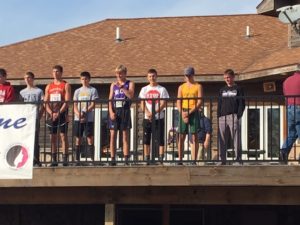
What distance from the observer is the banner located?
40.0 ft

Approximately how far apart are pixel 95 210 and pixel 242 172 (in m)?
6.75

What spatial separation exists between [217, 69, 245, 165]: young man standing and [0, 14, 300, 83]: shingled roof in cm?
508

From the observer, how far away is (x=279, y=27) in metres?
21.6

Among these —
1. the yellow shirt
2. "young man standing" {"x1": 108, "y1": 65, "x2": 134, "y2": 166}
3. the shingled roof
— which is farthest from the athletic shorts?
the shingled roof

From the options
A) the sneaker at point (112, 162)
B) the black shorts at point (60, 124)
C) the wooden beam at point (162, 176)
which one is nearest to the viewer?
the wooden beam at point (162, 176)

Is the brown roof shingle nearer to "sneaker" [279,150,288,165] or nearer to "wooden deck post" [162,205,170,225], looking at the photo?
"wooden deck post" [162,205,170,225]

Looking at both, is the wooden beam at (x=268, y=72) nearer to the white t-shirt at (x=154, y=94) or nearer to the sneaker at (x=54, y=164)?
the white t-shirt at (x=154, y=94)

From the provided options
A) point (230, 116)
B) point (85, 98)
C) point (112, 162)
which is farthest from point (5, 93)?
point (230, 116)

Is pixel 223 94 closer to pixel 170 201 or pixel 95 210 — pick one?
pixel 170 201

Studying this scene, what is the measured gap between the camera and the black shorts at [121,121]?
1224 centimetres

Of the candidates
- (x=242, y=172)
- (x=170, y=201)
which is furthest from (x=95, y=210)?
(x=242, y=172)

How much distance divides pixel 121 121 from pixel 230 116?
1643 mm

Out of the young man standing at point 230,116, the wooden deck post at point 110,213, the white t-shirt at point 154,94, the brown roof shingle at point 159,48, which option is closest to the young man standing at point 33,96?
the wooden deck post at point 110,213

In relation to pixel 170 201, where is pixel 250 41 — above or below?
above
